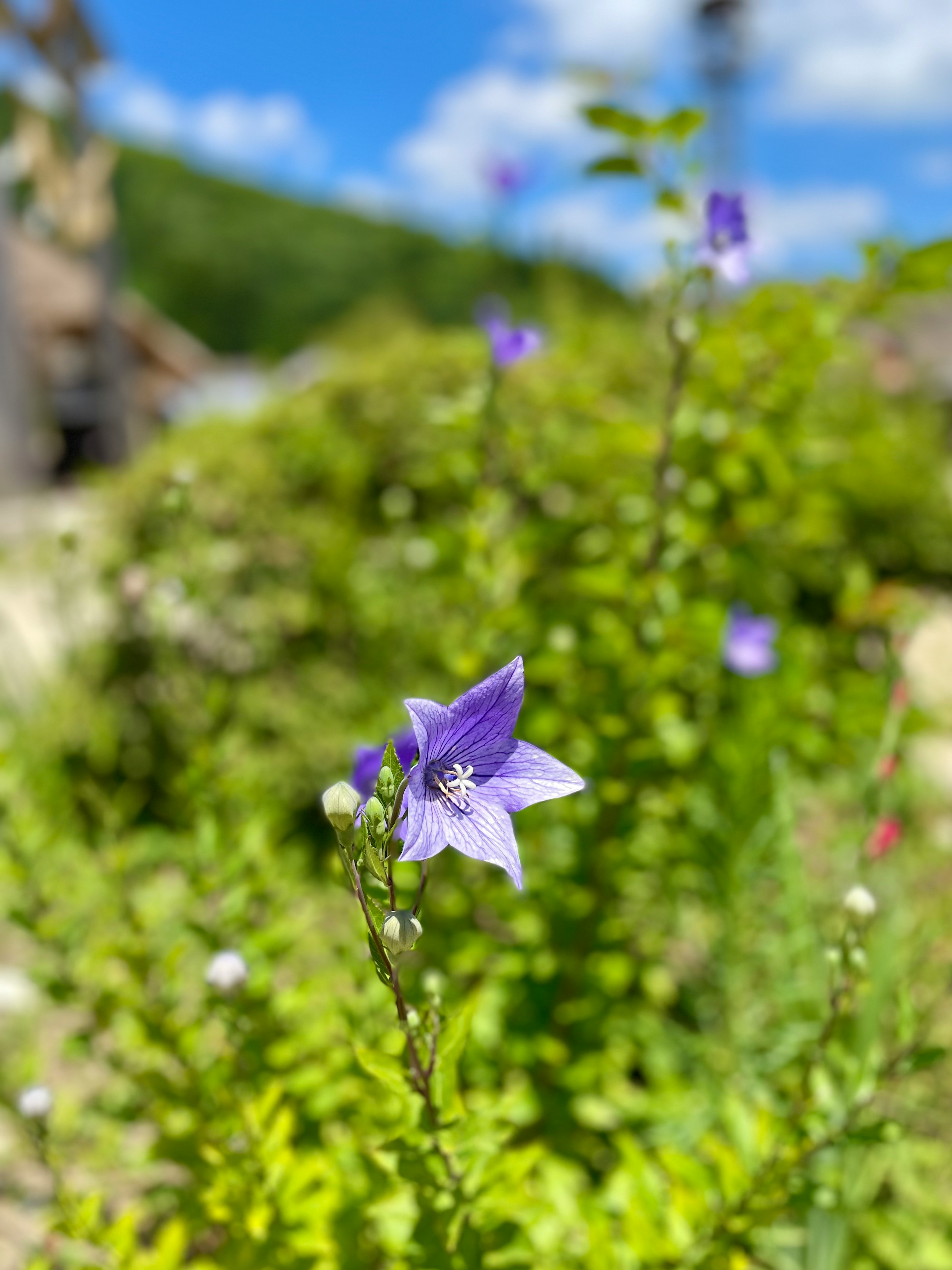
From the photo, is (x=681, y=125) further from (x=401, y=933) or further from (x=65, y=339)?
(x=65, y=339)

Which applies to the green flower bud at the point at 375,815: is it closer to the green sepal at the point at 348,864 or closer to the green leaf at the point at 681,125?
the green sepal at the point at 348,864

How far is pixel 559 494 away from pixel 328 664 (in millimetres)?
1326

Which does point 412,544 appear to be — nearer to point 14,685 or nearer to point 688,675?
point 688,675

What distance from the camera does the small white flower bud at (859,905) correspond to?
1.09 meters

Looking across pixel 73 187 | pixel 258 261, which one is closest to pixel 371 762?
pixel 73 187

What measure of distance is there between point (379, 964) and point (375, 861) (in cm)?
A: 13

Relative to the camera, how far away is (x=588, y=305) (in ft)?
26.0

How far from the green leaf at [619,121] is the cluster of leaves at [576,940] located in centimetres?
41

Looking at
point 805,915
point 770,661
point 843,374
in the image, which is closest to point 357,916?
point 805,915

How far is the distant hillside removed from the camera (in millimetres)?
40281

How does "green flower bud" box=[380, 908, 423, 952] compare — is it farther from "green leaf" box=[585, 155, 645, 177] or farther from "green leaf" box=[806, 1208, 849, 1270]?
"green leaf" box=[585, 155, 645, 177]

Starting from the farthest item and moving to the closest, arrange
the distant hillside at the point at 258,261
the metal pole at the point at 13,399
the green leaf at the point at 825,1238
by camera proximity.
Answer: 1. the distant hillside at the point at 258,261
2. the metal pole at the point at 13,399
3. the green leaf at the point at 825,1238

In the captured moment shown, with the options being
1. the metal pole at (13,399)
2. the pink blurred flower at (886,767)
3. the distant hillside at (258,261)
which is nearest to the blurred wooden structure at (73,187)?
the metal pole at (13,399)

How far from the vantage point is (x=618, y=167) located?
1.78 m
